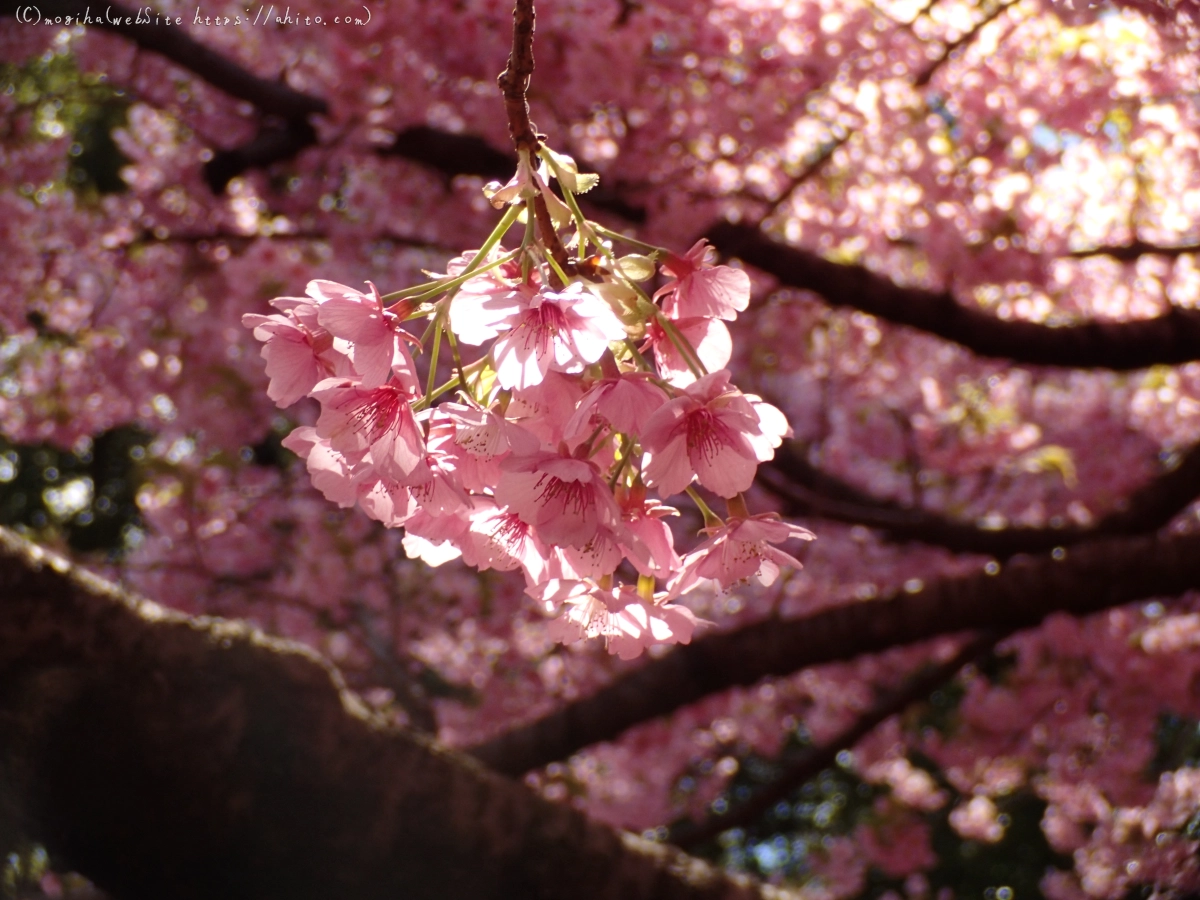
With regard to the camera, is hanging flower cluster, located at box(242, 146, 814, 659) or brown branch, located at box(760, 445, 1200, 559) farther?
brown branch, located at box(760, 445, 1200, 559)

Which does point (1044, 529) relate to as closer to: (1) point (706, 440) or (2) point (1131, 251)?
(2) point (1131, 251)

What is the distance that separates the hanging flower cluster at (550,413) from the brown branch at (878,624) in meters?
1.78

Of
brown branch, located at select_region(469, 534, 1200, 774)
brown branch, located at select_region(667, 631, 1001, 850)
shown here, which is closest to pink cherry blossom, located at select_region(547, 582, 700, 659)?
brown branch, located at select_region(469, 534, 1200, 774)

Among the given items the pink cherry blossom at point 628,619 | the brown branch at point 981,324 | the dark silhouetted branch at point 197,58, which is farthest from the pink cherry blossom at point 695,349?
the dark silhouetted branch at point 197,58

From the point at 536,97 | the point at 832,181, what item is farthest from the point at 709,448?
the point at 832,181

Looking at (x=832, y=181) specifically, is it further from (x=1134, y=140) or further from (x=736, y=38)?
(x=1134, y=140)

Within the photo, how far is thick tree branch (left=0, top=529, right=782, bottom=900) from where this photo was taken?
6.17ft

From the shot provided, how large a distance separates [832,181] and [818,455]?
174 centimetres

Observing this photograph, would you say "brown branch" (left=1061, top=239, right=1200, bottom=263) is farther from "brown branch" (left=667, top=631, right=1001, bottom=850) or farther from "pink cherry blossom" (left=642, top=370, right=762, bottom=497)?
"pink cherry blossom" (left=642, top=370, right=762, bottom=497)

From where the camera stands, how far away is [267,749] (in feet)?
6.54

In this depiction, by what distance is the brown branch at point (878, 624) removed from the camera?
2.74 meters

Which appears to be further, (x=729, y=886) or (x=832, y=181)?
(x=832, y=181)

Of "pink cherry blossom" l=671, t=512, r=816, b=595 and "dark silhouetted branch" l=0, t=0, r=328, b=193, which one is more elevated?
"pink cherry blossom" l=671, t=512, r=816, b=595

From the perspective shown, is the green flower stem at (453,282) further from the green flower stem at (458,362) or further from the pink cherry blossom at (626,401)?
the pink cherry blossom at (626,401)
